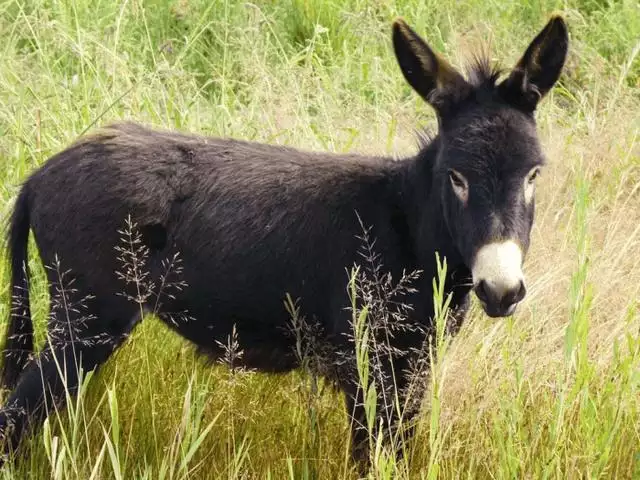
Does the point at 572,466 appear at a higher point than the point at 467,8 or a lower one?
lower

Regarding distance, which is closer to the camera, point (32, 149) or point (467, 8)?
point (32, 149)

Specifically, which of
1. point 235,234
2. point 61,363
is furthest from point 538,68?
point 61,363

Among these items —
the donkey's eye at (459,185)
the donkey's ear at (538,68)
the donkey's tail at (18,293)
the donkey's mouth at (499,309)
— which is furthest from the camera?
the donkey's tail at (18,293)

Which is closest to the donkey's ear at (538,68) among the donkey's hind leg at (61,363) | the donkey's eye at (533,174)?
the donkey's eye at (533,174)

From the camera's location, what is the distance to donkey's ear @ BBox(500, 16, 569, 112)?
3391 millimetres

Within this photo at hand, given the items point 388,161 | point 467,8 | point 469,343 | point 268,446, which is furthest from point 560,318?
point 467,8

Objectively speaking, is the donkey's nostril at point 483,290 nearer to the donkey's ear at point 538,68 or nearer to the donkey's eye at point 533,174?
the donkey's eye at point 533,174

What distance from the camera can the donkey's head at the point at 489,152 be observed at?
118 inches

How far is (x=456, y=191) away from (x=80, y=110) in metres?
2.32

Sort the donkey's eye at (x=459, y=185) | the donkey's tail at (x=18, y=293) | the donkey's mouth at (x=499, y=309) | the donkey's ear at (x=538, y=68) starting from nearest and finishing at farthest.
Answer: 1. the donkey's mouth at (x=499, y=309)
2. the donkey's eye at (x=459, y=185)
3. the donkey's ear at (x=538, y=68)
4. the donkey's tail at (x=18, y=293)

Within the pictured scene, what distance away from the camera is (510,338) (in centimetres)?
357

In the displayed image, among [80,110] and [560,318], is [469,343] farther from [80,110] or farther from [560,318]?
[80,110]

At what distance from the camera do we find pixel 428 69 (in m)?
3.44

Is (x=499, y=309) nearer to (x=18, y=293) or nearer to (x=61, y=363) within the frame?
(x=61, y=363)
